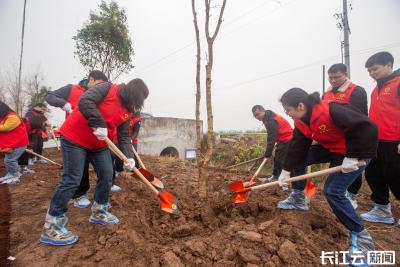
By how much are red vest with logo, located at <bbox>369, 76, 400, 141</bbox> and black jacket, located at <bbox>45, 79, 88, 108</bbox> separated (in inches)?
168

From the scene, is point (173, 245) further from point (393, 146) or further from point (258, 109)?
point (258, 109)

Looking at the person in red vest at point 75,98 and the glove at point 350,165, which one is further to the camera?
the person in red vest at point 75,98

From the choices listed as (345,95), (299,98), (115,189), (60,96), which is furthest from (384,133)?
(60,96)

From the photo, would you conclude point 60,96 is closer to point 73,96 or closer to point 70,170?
point 73,96

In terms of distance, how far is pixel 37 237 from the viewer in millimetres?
2635

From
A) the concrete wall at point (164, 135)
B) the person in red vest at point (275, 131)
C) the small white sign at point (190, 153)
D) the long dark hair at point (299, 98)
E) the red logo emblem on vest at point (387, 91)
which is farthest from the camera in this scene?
the concrete wall at point (164, 135)

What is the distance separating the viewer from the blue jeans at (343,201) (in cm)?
237

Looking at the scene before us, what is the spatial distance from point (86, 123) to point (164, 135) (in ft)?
28.1

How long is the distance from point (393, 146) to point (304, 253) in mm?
1859

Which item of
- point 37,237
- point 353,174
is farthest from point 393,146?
point 37,237

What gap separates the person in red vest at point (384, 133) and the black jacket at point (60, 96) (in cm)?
424

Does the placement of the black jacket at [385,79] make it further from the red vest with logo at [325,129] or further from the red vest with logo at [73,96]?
the red vest with logo at [73,96]

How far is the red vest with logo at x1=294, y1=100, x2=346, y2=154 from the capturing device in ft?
8.05

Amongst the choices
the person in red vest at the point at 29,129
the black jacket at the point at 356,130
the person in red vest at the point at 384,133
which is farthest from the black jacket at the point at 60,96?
the person in red vest at the point at 384,133
